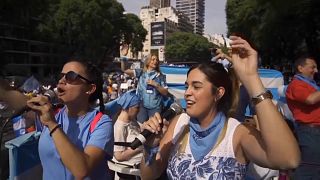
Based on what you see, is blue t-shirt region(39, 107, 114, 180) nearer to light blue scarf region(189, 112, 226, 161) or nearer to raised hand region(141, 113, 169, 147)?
raised hand region(141, 113, 169, 147)

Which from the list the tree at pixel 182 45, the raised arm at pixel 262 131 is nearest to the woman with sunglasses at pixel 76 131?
the raised arm at pixel 262 131

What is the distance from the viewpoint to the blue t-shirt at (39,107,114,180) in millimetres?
2410

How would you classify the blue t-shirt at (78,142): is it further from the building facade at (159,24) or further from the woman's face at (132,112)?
the building facade at (159,24)

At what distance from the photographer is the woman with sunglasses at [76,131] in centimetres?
220

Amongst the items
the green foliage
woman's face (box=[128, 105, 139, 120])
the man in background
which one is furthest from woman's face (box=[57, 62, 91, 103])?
the green foliage

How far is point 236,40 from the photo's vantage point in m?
2.02

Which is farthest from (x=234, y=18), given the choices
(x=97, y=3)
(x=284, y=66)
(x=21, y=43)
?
(x=21, y=43)

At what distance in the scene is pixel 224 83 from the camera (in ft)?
7.71

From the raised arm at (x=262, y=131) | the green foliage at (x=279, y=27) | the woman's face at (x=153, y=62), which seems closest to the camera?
the raised arm at (x=262, y=131)

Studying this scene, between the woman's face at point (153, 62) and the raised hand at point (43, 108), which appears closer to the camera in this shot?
the raised hand at point (43, 108)

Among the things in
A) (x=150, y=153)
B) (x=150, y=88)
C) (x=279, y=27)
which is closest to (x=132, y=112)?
(x=150, y=88)

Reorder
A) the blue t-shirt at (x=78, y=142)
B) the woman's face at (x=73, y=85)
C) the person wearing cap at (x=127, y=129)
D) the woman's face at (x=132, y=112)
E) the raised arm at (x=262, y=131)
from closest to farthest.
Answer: the raised arm at (x=262, y=131), the blue t-shirt at (x=78, y=142), the woman's face at (x=73, y=85), the person wearing cap at (x=127, y=129), the woman's face at (x=132, y=112)

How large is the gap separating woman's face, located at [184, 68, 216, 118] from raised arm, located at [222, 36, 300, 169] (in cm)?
25

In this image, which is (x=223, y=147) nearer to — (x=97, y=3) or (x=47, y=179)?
(x=47, y=179)
